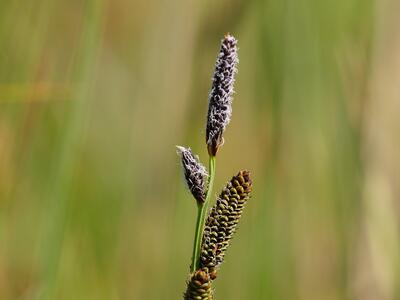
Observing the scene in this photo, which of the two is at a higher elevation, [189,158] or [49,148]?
[49,148]

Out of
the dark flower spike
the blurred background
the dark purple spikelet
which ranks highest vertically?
the blurred background

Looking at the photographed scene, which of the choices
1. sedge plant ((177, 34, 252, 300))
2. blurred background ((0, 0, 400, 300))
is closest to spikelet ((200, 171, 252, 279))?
sedge plant ((177, 34, 252, 300))

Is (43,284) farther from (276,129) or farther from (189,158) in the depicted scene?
(276,129)

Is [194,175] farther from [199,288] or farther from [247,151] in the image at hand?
[247,151]

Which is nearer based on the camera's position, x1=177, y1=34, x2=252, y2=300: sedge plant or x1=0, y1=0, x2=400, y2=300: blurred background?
x1=177, y1=34, x2=252, y2=300: sedge plant

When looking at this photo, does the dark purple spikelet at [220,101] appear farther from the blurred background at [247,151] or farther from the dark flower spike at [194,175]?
the blurred background at [247,151]

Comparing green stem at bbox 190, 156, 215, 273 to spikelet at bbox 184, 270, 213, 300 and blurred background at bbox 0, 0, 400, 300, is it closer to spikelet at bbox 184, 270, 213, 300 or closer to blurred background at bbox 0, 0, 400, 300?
spikelet at bbox 184, 270, 213, 300

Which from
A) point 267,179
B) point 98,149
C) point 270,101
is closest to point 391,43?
point 270,101
